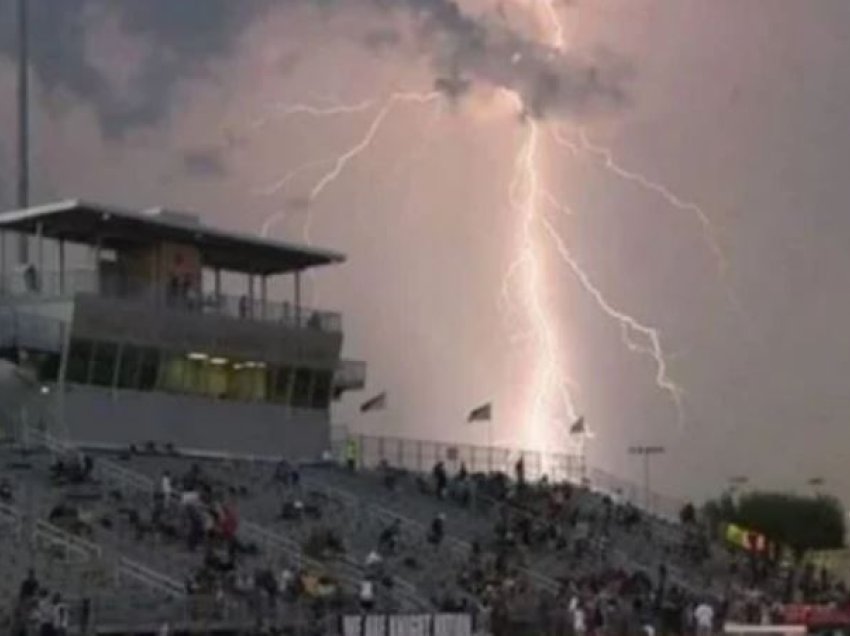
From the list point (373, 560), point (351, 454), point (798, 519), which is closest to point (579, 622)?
point (373, 560)

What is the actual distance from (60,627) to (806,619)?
18.5 metres

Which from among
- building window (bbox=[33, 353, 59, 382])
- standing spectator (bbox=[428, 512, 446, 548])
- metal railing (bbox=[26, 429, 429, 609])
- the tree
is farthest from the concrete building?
the tree

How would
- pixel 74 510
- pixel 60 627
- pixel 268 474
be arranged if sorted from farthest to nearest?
pixel 268 474, pixel 74 510, pixel 60 627

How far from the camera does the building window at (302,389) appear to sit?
68188mm

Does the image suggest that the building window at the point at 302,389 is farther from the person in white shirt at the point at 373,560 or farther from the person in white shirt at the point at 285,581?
the person in white shirt at the point at 285,581

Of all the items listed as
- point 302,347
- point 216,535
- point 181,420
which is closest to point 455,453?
point 302,347

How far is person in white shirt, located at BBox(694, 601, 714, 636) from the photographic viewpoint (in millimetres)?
47812

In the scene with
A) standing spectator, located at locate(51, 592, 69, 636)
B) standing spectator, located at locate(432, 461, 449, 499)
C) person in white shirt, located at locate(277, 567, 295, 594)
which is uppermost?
standing spectator, located at locate(432, 461, 449, 499)

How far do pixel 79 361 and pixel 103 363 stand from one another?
900 millimetres

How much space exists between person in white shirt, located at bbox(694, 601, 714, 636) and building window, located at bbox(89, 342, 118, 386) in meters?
20.1

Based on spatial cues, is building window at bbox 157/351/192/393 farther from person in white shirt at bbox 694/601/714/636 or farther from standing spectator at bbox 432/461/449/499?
person in white shirt at bbox 694/601/714/636

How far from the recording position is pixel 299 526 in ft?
173

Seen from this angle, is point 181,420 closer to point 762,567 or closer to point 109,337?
point 109,337

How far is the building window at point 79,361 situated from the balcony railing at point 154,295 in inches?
58.0
